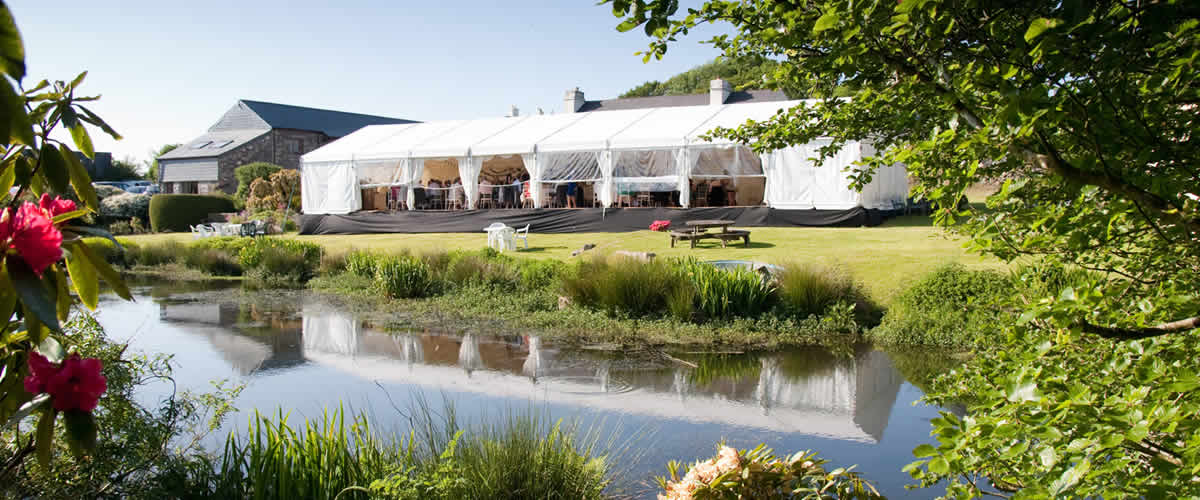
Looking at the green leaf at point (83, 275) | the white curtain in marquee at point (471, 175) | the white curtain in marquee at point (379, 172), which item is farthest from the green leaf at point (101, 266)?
the white curtain in marquee at point (379, 172)

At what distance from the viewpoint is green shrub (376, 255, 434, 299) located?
1285 cm

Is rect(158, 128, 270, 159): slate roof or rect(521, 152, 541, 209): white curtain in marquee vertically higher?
rect(158, 128, 270, 159): slate roof

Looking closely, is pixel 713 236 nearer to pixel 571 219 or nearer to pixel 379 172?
pixel 571 219

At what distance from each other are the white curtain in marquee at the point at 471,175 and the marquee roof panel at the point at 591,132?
2.08m

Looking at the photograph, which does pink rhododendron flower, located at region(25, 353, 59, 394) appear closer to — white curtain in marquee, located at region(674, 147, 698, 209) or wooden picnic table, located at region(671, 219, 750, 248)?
wooden picnic table, located at region(671, 219, 750, 248)

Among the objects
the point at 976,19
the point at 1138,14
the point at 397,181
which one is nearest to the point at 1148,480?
the point at 1138,14

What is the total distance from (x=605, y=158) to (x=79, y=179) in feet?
66.4

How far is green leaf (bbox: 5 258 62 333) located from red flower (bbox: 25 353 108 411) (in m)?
0.42

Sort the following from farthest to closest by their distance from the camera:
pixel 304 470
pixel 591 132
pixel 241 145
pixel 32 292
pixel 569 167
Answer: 1. pixel 241 145
2. pixel 591 132
3. pixel 569 167
4. pixel 304 470
5. pixel 32 292

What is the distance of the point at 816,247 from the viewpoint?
570 inches

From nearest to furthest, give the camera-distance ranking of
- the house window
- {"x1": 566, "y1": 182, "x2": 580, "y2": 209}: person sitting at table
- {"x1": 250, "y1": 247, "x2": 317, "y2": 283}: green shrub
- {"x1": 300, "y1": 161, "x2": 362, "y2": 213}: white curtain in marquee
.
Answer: {"x1": 250, "y1": 247, "x2": 317, "y2": 283}: green shrub < {"x1": 566, "y1": 182, "x2": 580, "y2": 209}: person sitting at table < {"x1": 300, "y1": 161, "x2": 362, "y2": 213}: white curtain in marquee < the house window

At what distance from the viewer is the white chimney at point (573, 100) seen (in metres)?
A: 36.0

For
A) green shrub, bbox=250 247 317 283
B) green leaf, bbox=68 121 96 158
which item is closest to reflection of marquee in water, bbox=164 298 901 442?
green leaf, bbox=68 121 96 158

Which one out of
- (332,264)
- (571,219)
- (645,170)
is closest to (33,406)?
(332,264)
